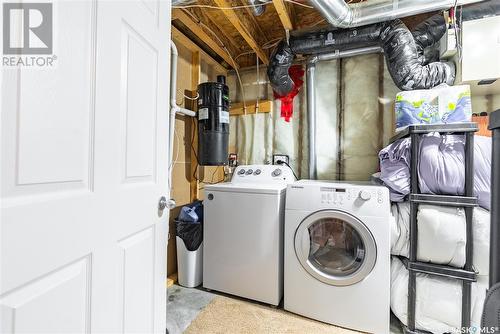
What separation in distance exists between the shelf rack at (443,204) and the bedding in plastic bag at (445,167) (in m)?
0.03

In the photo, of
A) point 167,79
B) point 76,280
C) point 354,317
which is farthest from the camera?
point 354,317

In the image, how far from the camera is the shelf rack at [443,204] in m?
1.31

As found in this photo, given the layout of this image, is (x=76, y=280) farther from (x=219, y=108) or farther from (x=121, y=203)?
(x=219, y=108)

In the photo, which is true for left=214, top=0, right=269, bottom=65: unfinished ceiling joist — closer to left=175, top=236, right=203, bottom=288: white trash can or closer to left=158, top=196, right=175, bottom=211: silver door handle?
left=158, top=196, right=175, bottom=211: silver door handle

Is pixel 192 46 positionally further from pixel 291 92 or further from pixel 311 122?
pixel 311 122

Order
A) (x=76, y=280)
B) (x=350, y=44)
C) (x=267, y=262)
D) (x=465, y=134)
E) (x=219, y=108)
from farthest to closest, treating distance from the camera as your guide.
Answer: (x=219, y=108) → (x=350, y=44) → (x=267, y=262) → (x=465, y=134) → (x=76, y=280)

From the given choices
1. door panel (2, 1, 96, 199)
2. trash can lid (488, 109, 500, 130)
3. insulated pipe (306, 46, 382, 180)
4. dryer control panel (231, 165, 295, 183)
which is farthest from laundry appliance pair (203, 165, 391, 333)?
door panel (2, 1, 96, 199)

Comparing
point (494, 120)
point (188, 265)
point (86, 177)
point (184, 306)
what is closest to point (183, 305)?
point (184, 306)

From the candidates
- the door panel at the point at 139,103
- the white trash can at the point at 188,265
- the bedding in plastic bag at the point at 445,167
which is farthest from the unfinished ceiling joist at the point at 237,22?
the white trash can at the point at 188,265

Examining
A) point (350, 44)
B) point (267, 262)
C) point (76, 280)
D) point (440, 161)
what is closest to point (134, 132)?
point (76, 280)

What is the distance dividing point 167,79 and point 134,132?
14.5 inches

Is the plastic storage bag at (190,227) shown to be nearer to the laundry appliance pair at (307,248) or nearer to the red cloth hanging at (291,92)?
the laundry appliance pair at (307,248)

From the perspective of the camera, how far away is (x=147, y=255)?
0.95 metres

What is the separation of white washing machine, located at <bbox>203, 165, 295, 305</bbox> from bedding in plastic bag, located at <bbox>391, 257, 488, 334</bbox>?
2.84ft
